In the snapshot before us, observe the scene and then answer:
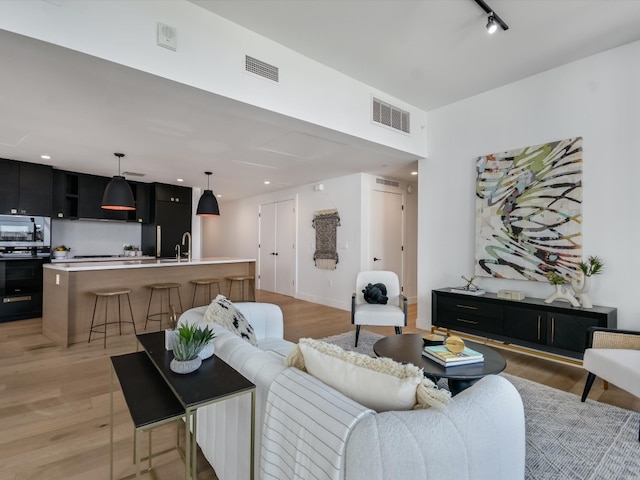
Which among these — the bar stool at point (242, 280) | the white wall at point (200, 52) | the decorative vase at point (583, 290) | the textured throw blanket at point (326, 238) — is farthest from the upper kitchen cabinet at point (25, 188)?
the decorative vase at point (583, 290)

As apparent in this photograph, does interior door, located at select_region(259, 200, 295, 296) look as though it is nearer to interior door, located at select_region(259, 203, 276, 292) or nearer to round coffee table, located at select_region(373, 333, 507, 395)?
interior door, located at select_region(259, 203, 276, 292)

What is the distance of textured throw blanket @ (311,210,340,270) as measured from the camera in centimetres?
598

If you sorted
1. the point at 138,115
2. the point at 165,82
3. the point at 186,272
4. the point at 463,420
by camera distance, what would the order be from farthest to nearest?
the point at 186,272, the point at 138,115, the point at 165,82, the point at 463,420

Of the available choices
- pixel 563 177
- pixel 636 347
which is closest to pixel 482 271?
pixel 563 177

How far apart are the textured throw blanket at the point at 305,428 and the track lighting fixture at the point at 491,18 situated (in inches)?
112

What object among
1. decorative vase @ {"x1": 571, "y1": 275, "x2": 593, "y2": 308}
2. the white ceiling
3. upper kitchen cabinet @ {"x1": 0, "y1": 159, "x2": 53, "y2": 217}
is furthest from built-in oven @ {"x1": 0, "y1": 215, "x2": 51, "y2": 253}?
decorative vase @ {"x1": 571, "y1": 275, "x2": 593, "y2": 308}

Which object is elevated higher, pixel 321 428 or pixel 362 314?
pixel 321 428

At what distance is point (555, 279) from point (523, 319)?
500 mm

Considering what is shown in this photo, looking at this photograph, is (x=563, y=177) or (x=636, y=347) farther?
(x=563, y=177)

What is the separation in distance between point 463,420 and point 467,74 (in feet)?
12.0

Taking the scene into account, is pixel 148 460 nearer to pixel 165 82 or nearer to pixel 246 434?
pixel 246 434

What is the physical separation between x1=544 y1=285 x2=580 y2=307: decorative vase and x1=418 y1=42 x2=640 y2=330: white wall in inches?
10.1

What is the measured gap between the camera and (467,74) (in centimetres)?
345

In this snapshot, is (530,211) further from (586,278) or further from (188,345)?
(188,345)
